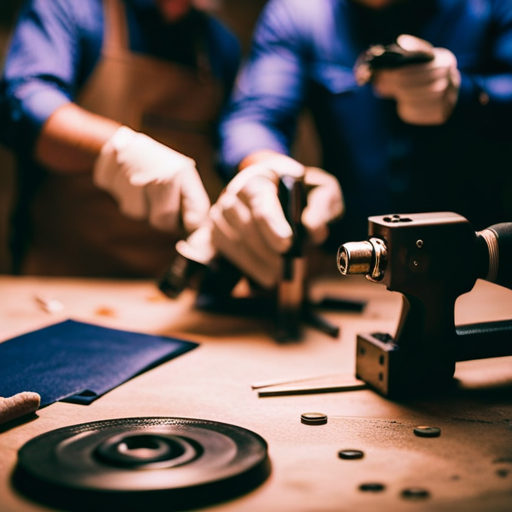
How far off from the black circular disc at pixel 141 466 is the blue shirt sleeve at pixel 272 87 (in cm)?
103

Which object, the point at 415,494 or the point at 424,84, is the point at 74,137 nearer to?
the point at 424,84

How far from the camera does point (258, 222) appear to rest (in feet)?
3.86

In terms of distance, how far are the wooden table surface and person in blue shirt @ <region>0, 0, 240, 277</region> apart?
0.33 meters

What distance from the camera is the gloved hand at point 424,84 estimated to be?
52.6 inches

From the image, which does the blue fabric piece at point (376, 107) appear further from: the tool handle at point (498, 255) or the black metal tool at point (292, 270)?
the tool handle at point (498, 255)

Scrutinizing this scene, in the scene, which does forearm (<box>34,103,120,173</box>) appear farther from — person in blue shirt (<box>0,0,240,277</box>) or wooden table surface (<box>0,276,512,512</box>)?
wooden table surface (<box>0,276,512,512</box>)

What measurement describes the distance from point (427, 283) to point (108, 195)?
4.02 feet

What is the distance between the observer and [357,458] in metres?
0.67

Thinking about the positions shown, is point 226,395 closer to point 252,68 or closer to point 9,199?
point 252,68

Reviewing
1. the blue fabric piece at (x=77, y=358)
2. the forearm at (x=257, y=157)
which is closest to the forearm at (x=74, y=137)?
the forearm at (x=257, y=157)

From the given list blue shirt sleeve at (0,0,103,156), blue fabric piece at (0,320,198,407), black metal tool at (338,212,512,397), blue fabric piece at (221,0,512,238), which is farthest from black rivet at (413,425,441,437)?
blue shirt sleeve at (0,0,103,156)

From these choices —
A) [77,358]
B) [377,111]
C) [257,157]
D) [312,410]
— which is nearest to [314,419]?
[312,410]

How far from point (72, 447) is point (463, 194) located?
4.45 feet

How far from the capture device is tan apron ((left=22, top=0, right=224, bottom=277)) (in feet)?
5.92
